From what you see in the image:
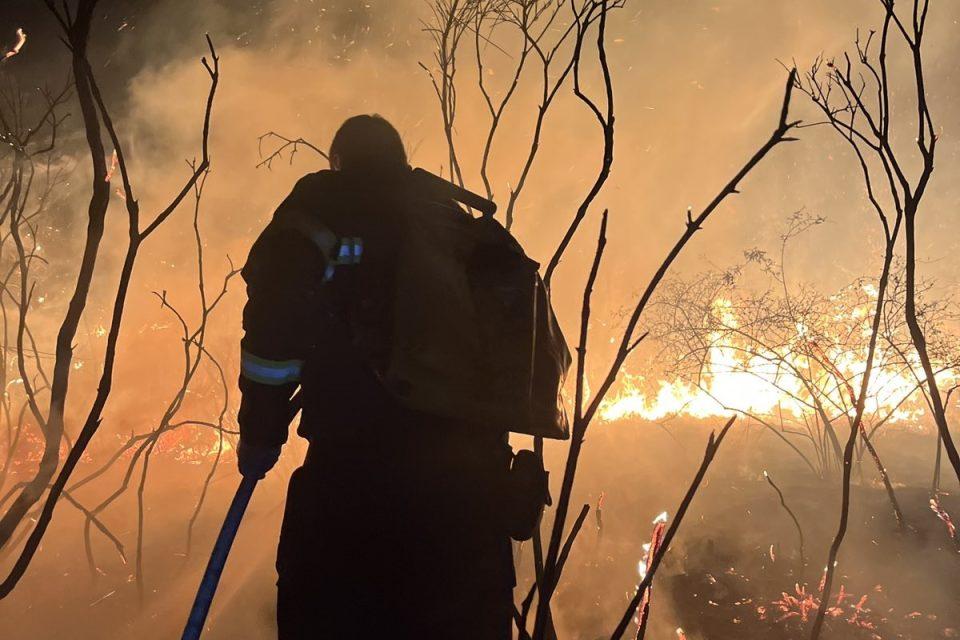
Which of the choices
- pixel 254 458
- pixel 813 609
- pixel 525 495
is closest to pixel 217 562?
pixel 254 458

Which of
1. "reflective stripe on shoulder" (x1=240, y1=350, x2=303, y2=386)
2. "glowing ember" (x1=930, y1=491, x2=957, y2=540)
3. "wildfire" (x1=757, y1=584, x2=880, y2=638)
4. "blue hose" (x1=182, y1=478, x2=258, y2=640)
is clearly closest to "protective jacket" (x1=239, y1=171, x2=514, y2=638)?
"reflective stripe on shoulder" (x1=240, y1=350, x2=303, y2=386)

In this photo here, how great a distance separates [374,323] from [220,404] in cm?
1552

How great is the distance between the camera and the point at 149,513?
29.7ft

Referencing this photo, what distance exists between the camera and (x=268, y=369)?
1.22 metres

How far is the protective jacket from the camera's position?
1.18 meters

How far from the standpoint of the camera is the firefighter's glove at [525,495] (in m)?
1.26

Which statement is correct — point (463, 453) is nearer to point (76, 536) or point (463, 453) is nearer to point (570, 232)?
point (570, 232)

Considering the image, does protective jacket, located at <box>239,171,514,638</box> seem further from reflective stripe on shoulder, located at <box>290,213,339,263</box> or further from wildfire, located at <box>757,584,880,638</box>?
wildfire, located at <box>757,584,880,638</box>

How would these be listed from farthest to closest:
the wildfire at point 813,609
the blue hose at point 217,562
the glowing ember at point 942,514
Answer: the glowing ember at point 942,514 → the wildfire at point 813,609 → the blue hose at point 217,562

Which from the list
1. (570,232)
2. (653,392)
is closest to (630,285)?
(653,392)

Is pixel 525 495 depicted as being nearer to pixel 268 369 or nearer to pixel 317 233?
pixel 268 369

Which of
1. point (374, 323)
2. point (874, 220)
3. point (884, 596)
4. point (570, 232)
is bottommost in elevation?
point (884, 596)

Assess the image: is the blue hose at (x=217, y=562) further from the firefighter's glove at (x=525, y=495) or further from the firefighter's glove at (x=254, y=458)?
the firefighter's glove at (x=525, y=495)

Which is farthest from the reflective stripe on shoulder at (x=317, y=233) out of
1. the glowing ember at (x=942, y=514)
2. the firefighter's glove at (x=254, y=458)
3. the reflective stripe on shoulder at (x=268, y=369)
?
the glowing ember at (x=942, y=514)
